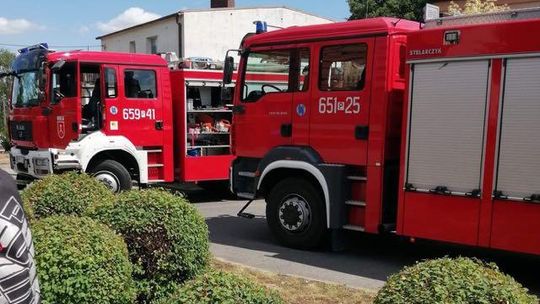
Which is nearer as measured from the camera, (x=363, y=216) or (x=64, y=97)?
A: (x=363, y=216)

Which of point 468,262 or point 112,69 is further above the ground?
point 112,69

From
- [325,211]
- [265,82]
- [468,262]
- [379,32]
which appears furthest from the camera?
[265,82]

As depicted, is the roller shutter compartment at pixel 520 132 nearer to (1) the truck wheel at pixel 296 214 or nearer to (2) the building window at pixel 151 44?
(1) the truck wheel at pixel 296 214

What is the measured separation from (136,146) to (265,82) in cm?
400

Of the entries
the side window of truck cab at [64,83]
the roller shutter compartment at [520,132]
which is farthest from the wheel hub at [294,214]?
the side window of truck cab at [64,83]

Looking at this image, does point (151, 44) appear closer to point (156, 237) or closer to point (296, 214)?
point (296, 214)

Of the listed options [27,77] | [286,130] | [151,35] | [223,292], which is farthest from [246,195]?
[151,35]

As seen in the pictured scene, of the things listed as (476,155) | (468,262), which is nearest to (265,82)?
(476,155)

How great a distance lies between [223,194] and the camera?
13.1 m

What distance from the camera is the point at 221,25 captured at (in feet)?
85.0

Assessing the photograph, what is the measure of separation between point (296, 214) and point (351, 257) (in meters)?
0.91

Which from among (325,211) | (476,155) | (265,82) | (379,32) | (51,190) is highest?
(379,32)

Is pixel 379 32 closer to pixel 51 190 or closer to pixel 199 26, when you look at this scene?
pixel 51 190

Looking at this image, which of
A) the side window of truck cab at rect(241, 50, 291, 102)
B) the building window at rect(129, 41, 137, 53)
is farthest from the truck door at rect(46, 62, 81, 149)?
the building window at rect(129, 41, 137, 53)
